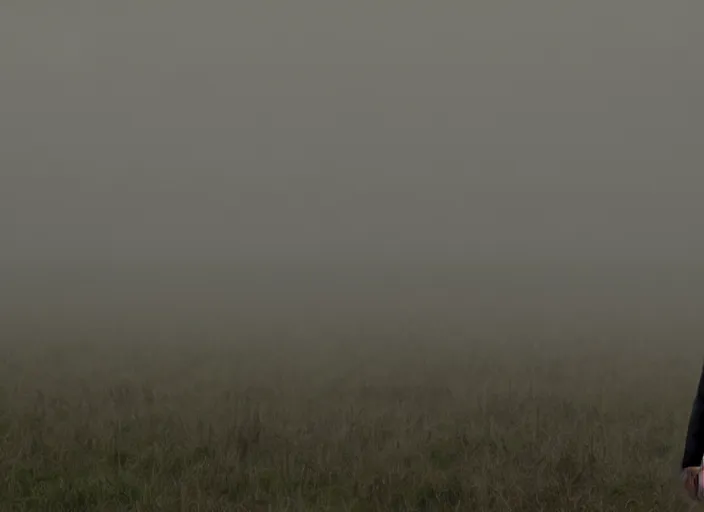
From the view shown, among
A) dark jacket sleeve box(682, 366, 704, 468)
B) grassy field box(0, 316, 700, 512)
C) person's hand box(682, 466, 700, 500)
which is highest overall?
dark jacket sleeve box(682, 366, 704, 468)

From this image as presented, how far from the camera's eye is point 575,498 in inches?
288

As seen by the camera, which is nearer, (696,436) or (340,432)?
(696,436)

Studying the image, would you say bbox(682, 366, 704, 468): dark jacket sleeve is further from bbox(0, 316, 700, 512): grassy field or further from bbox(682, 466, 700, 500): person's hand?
bbox(0, 316, 700, 512): grassy field

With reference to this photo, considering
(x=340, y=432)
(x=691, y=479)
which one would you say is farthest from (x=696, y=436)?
(x=340, y=432)

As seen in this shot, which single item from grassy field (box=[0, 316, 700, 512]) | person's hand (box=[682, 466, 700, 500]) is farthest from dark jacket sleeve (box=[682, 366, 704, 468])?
grassy field (box=[0, 316, 700, 512])

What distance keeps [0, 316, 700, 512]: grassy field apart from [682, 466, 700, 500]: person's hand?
3.48 m

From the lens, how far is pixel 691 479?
12.8 feet

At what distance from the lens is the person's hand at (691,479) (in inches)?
152

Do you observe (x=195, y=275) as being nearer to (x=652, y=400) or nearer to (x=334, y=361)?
(x=334, y=361)

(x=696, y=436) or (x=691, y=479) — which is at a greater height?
(x=696, y=436)

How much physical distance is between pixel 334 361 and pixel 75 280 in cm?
2733

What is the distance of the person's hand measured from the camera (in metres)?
3.85

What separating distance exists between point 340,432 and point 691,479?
19.5 ft

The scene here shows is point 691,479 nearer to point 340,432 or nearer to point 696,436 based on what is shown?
point 696,436
